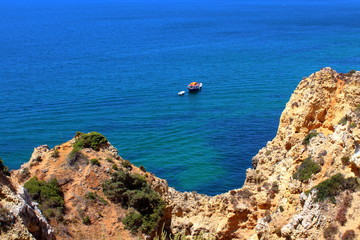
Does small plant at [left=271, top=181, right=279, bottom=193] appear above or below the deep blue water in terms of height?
below

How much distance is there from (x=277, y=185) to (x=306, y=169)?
3.11m

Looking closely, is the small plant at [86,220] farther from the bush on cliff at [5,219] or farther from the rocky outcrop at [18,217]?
the bush on cliff at [5,219]

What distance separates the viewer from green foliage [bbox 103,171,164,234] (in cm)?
3023

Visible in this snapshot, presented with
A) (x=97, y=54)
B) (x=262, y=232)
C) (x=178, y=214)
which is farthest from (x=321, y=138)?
(x=97, y=54)

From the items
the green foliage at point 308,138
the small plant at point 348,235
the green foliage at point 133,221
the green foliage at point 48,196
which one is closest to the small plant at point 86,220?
the green foliage at point 48,196

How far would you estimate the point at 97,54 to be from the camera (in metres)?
127

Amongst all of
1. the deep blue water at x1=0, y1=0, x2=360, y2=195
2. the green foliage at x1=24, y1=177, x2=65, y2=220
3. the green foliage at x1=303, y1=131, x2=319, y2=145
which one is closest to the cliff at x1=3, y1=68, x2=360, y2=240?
the green foliage at x1=303, y1=131, x2=319, y2=145

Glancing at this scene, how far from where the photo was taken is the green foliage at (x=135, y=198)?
1190 inches

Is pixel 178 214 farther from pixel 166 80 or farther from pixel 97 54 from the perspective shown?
pixel 97 54

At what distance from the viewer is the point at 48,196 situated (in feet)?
94.8

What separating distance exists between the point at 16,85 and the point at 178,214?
70.0 metres

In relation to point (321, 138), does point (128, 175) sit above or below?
below

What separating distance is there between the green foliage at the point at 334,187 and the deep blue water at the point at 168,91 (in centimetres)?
2559

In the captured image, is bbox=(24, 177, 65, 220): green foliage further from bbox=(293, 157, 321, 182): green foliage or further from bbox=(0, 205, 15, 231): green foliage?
bbox=(293, 157, 321, 182): green foliage
